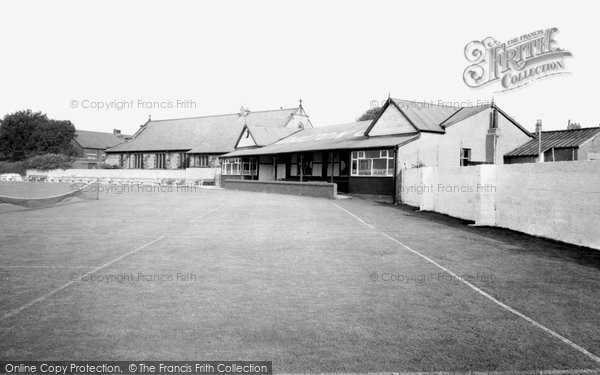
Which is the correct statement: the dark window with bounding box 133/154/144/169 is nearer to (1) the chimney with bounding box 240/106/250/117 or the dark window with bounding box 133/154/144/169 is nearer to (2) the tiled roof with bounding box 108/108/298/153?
(2) the tiled roof with bounding box 108/108/298/153

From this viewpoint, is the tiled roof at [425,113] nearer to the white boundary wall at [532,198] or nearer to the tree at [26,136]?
the white boundary wall at [532,198]

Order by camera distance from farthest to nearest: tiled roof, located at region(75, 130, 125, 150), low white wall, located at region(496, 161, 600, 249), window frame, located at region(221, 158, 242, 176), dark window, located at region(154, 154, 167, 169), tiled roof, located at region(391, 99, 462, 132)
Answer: tiled roof, located at region(75, 130, 125, 150) < dark window, located at region(154, 154, 167, 169) < window frame, located at region(221, 158, 242, 176) < tiled roof, located at region(391, 99, 462, 132) < low white wall, located at region(496, 161, 600, 249)

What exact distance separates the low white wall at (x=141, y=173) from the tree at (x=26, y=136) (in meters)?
16.2

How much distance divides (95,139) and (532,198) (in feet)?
328

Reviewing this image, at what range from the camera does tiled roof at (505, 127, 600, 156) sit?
96.5 feet

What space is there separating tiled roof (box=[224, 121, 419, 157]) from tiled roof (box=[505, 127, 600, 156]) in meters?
9.22

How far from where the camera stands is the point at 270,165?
140ft

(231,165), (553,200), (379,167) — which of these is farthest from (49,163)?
(553,200)

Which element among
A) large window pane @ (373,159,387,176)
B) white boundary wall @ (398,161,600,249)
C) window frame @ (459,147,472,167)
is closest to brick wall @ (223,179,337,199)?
large window pane @ (373,159,387,176)

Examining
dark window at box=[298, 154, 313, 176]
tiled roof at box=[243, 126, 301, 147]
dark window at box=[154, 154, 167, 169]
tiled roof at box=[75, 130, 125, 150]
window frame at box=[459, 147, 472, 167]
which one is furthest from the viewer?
tiled roof at box=[75, 130, 125, 150]

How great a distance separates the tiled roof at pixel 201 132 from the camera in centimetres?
5881

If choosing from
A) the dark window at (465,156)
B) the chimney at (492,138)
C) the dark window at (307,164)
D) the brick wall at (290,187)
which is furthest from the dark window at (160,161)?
the chimney at (492,138)

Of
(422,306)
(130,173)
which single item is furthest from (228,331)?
(130,173)

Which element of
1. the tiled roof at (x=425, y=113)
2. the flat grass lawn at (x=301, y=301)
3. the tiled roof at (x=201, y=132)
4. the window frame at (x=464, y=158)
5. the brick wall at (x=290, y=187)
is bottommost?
the flat grass lawn at (x=301, y=301)
